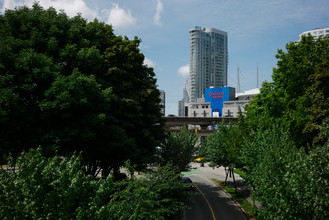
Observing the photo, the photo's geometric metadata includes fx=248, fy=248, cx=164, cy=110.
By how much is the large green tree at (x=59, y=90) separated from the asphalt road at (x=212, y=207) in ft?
27.9

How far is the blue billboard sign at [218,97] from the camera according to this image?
125m

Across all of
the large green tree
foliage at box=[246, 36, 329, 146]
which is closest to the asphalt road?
the large green tree

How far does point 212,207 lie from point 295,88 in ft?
48.5

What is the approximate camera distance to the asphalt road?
77.9ft

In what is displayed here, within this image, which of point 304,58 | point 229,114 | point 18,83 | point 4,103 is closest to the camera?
point 4,103

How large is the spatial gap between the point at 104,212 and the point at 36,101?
1179 cm

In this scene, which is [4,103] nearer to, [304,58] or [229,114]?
[304,58]

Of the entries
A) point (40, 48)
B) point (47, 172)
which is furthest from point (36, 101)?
point (47, 172)

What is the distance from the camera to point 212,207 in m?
26.3

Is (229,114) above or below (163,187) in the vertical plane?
above

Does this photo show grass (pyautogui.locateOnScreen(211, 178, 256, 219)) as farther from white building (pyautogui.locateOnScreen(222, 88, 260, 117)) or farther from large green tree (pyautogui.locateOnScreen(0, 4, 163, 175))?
white building (pyautogui.locateOnScreen(222, 88, 260, 117))

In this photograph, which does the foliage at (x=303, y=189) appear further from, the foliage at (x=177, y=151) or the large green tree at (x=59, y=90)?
the foliage at (x=177, y=151)

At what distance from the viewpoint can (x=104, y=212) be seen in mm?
6973

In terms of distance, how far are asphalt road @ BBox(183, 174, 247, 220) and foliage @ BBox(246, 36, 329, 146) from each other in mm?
8979
